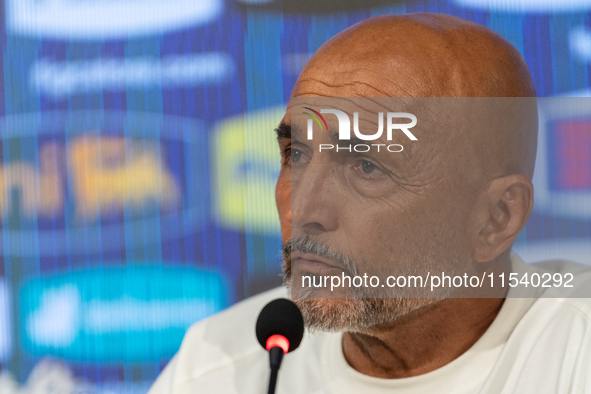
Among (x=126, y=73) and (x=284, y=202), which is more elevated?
(x=126, y=73)

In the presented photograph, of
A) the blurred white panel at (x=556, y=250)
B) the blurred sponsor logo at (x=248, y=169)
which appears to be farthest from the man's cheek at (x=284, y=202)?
the blurred sponsor logo at (x=248, y=169)

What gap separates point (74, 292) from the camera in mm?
1809

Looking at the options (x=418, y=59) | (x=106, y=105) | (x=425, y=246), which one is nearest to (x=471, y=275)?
(x=425, y=246)

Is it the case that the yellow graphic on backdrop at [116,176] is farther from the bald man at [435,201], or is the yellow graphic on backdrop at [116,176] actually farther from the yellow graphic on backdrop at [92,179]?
the bald man at [435,201]

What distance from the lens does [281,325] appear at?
A: 86 cm

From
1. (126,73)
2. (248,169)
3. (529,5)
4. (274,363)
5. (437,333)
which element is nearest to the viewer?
(274,363)

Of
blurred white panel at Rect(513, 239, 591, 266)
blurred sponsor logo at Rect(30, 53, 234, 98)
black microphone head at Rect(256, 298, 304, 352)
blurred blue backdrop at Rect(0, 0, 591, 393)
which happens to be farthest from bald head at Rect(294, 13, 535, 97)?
blurred sponsor logo at Rect(30, 53, 234, 98)

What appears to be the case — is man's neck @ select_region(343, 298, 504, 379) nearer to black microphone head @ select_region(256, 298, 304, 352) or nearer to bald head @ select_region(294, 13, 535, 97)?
black microphone head @ select_region(256, 298, 304, 352)

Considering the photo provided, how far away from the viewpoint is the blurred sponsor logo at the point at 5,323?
1820mm

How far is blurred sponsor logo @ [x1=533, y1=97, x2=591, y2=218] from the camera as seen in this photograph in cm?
100

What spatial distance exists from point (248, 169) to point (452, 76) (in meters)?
0.86

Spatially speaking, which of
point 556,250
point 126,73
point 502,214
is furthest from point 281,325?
point 126,73

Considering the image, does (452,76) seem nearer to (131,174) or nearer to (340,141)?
(340,141)

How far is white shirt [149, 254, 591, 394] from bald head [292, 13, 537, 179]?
0.80ft
